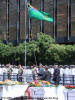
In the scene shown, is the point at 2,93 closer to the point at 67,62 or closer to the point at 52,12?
the point at 67,62

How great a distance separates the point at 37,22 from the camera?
61375mm

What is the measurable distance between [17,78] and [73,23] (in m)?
34.7

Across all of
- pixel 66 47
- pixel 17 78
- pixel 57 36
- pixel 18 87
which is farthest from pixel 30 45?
pixel 18 87

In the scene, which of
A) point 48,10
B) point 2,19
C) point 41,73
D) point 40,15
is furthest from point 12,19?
point 41,73

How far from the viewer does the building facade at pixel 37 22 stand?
189ft

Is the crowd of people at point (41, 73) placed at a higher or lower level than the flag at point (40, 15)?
lower

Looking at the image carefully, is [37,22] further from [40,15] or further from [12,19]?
→ [40,15]

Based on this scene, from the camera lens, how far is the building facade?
189 feet

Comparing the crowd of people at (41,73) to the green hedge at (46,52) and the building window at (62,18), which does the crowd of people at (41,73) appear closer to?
the green hedge at (46,52)

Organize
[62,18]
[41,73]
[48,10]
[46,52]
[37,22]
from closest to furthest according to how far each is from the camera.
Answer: [41,73] → [46,52] → [62,18] → [48,10] → [37,22]

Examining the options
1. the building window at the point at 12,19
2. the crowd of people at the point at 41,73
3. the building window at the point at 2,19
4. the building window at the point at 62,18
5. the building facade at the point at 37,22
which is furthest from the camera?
the building window at the point at 2,19

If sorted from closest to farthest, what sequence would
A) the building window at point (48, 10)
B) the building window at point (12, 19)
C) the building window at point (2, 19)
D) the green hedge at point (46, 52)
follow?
the green hedge at point (46, 52) < the building window at point (48, 10) < the building window at point (12, 19) < the building window at point (2, 19)

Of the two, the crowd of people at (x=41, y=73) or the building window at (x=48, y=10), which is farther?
the building window at (x=48, y=10)

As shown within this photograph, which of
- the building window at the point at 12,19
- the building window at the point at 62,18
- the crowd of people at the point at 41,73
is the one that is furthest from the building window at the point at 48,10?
the crowd of people at the point at 41,73
